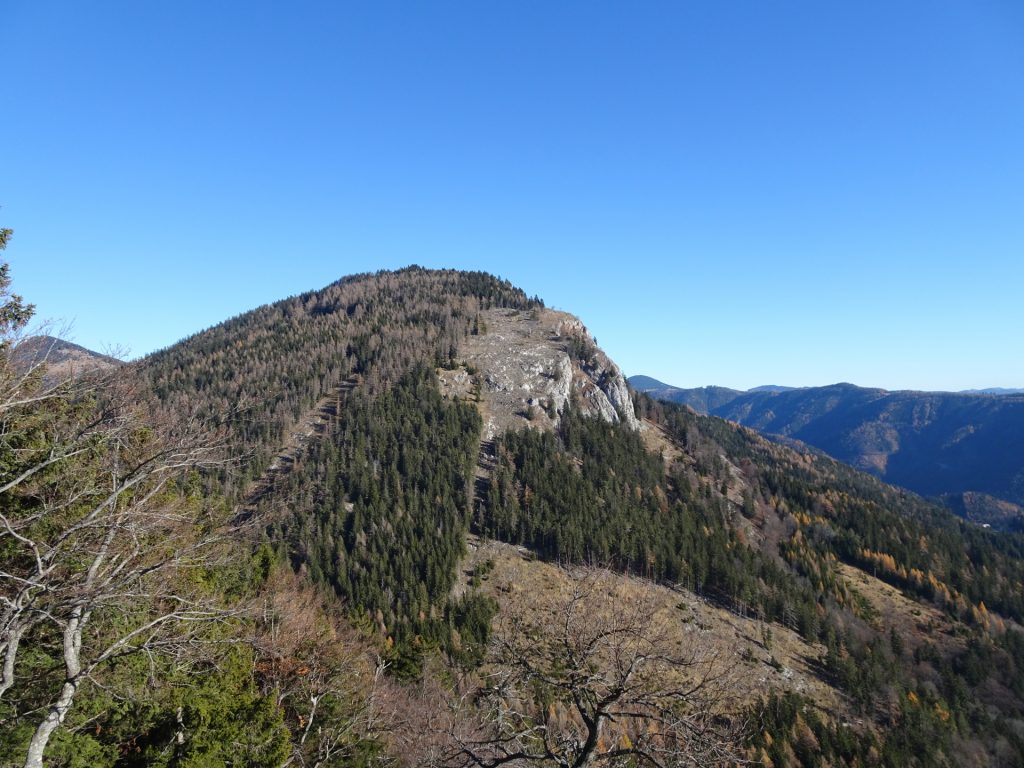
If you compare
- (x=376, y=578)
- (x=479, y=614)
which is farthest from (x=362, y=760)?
(x=376, y=578)

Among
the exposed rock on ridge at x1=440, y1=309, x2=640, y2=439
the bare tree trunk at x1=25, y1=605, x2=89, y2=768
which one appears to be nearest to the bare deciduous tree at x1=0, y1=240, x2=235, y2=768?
the bare tree trunk at x1=25, y1=605, x2=89, y2=768

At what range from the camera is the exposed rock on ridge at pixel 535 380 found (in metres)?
150

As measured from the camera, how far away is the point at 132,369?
24.6 metres

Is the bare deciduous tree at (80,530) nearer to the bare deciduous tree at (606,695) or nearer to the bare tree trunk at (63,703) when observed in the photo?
the bare tree trunk at (63,703)

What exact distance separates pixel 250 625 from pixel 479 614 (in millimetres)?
62392

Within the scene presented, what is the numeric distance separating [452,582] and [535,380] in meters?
82.3

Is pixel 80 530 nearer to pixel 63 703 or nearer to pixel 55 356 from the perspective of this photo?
pixel 63 703

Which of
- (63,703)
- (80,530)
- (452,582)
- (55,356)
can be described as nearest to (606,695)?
(63,703)

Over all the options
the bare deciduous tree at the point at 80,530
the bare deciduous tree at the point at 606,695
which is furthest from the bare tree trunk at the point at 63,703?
the bare deciduous tree at the point at 606,695

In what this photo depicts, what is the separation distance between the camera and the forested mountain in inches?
438

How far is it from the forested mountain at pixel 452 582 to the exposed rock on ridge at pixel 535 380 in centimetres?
107

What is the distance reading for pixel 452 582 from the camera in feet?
299

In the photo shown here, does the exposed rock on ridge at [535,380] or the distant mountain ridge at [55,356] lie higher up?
the exposed rock on ridge at [535,380]

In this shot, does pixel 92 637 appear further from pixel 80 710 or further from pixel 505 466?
pixel 505 466
